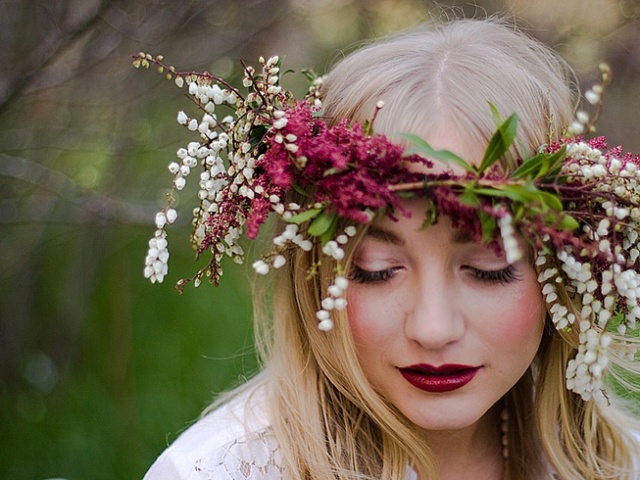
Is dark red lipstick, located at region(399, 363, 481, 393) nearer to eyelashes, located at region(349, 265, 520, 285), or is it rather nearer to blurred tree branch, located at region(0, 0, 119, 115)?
eyelashes, located at region(349, 265, 520, 285)

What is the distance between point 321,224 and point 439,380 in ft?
1.49

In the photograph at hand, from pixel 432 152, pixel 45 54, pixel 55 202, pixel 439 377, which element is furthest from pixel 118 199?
pixel 432 152

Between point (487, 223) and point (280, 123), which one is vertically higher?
point (280, 123)

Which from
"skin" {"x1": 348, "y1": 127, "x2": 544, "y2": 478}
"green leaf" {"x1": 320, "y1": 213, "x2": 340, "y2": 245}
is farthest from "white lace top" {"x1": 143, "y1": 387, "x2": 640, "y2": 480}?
"green leaf" {"x1": 320, "y1": 213, "x2": 340, "y2": 245}

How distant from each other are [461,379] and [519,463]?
2.29 feet

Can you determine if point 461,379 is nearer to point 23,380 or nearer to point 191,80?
point 191,80

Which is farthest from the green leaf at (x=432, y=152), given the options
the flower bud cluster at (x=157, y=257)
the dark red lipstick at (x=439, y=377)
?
the flower bud cluster at (x=157, y=257)

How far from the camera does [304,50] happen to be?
4824 mm

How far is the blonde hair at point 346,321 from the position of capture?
78.2 inches

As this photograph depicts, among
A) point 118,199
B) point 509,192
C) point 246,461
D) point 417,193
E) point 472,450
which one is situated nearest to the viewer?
point 509,192

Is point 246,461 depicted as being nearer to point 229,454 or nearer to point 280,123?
point 229,454

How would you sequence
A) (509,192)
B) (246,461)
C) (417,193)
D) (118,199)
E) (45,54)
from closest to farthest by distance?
(509,192) → (417,193) → (246,461) → (45,54) → (118,199)

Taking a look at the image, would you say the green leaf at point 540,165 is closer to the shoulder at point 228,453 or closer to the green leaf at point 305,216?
the green leaf at point 305,216

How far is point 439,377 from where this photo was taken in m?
1.94
